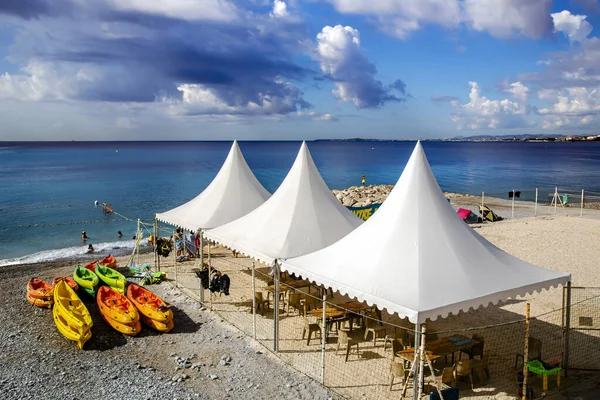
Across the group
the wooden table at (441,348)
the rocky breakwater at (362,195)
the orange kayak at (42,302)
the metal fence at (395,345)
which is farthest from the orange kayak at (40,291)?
the rocky breakwater at (362,195)

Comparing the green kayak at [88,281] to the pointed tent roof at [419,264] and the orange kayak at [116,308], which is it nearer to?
the orange kayak at [116,308]

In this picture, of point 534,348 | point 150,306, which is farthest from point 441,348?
point 150,306

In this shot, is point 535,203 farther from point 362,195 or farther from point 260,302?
point 260,302

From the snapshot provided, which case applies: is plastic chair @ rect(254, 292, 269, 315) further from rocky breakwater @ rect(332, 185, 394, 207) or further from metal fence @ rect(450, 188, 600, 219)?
rocky breakwater @ rect(332, 185, 394, 207)

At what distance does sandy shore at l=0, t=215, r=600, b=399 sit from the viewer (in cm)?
943

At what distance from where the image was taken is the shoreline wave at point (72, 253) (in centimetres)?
2530

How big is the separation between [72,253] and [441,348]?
23.6m

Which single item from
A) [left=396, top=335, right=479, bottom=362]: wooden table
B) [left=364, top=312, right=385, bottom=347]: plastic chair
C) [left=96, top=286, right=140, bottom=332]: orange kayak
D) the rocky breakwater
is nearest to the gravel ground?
[left=96, top=286, right=140, bottom=332]: orange kayak

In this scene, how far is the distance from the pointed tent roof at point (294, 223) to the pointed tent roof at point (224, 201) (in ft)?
5.48

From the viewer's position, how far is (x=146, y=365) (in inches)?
418

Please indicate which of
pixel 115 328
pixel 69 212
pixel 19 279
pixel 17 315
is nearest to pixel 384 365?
pixel 115 328

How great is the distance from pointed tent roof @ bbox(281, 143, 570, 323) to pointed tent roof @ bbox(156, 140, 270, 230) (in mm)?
6288

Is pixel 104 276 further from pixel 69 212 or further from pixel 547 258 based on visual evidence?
pixel 69 212

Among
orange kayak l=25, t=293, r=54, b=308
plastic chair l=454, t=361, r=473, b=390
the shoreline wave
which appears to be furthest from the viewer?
the shoreline wave
